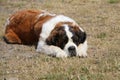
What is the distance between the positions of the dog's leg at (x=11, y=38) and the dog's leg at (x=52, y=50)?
3.17 feet

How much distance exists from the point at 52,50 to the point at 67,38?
0.34 metres

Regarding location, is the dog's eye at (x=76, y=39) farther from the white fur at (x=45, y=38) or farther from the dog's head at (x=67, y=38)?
the white fur at (x=45, y=38)

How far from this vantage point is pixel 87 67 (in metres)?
7.53

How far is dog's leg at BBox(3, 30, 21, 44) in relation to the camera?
9.69 metres

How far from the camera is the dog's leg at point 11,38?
31.8 ft

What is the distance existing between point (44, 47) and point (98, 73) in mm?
1729

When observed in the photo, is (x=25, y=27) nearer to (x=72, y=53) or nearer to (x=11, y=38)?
(x=11, y=38)

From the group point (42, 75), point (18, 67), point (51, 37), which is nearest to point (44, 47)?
point (51, 37)

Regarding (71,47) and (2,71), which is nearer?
(2,71)

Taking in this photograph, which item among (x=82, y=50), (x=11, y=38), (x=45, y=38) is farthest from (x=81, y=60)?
(x=11, y=38)

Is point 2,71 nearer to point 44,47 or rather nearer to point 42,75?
point 42,75

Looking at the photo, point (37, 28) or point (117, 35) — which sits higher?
point (37, 28)

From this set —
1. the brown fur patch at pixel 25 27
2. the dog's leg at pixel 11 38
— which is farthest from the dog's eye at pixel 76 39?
the dog's leg at pixel 11 38

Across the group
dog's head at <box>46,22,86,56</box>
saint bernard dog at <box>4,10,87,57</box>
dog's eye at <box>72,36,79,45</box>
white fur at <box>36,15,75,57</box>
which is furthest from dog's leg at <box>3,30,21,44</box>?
dog's eye at <box>72,36,79,45</box>
